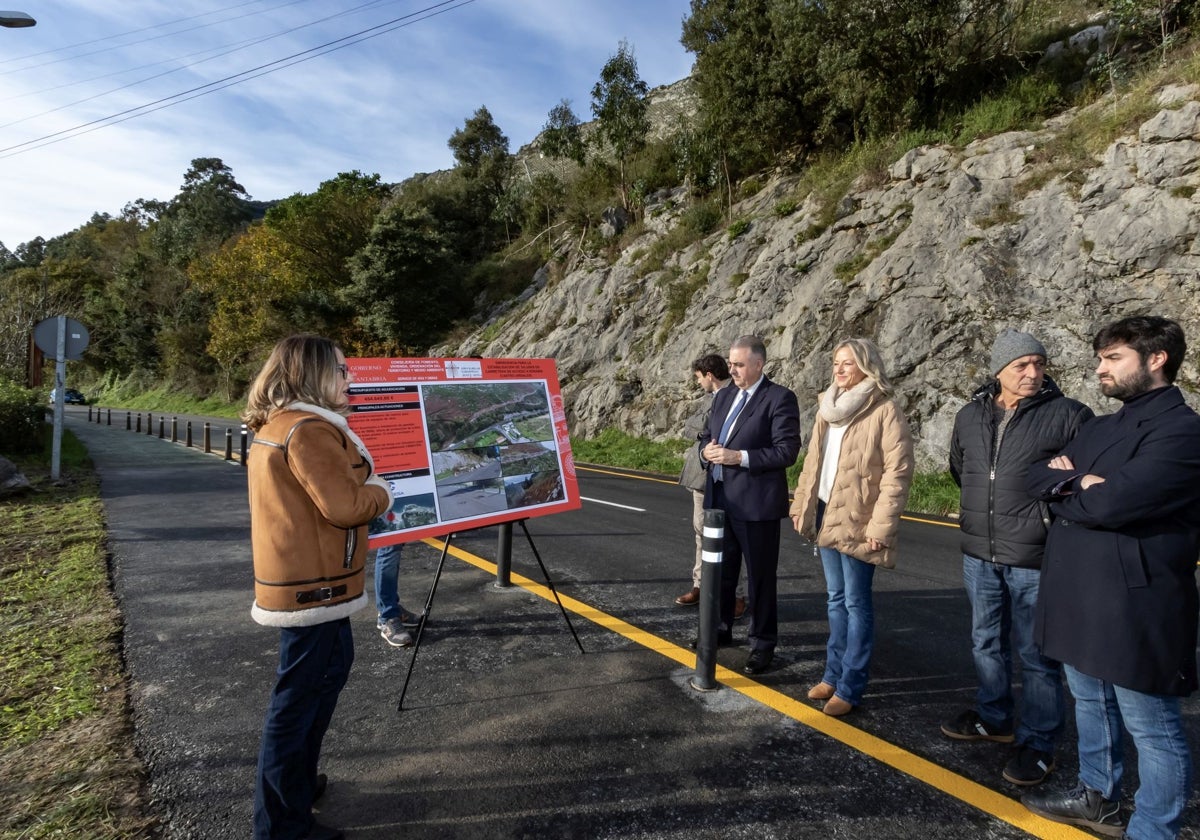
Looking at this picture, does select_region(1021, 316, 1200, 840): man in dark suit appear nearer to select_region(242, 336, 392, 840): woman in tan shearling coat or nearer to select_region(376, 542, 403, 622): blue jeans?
select_region(242, 336, 392, 840): woman in tan shearling coat

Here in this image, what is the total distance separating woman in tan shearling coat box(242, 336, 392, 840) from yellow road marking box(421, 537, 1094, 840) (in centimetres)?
231

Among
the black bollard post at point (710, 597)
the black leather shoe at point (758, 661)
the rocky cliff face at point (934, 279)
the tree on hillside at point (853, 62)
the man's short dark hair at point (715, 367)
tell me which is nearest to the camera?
the black bollard post at point (710, 597)

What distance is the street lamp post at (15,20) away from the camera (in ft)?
31.4

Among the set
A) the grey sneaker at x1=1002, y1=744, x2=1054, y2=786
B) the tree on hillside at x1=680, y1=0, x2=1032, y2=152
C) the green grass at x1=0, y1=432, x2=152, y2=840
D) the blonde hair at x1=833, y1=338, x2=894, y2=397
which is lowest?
the grey sneaker at x1=1002, y1=744, x2=1054, y2=786

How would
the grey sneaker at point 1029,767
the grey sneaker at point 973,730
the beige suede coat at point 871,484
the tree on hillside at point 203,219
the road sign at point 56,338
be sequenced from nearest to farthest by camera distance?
1. the grey sneaker at point 1029,767
2. the grey sneaker at point 973,730
3. the beige suede coat at point 871,484
4. the road sign at point 56,338
5. the tree on hillside at point 203,219

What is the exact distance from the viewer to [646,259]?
24953 mm

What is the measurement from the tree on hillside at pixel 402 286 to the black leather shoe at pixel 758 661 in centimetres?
3244

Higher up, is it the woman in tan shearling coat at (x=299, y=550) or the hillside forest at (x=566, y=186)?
the hillside forest at (x=566, y=186)

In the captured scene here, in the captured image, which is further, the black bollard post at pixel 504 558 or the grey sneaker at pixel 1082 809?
the black bollard post at pixel 504 558

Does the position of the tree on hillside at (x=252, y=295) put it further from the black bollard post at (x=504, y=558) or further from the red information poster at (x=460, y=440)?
the red information poster at (x=460, y=440)

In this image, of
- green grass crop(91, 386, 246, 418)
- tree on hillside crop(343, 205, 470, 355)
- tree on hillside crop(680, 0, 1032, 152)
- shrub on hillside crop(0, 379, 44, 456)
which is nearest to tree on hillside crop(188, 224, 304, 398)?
green grass crop(91, 386, 246, 418)

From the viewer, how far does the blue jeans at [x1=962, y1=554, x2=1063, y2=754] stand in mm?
2975

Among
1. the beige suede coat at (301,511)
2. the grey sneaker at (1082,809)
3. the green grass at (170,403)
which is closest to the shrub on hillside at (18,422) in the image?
the beige suede coat at (301,511)

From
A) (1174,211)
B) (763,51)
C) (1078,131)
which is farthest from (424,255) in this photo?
(1174,211)
